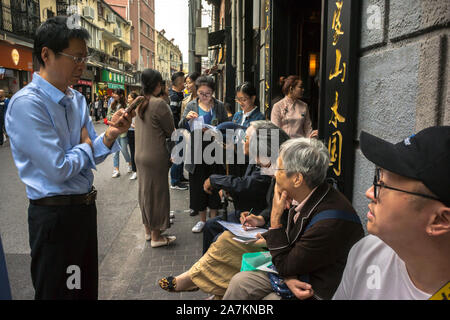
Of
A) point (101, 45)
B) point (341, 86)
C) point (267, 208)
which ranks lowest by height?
point (267, 208)

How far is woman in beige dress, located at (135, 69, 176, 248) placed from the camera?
404 cm

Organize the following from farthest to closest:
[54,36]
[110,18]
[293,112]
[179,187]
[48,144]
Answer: [110,18], [179,187], [293,112], [54,36], [48,144]

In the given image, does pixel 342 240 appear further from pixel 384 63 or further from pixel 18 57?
pixel 18 57

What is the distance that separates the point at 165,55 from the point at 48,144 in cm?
6821

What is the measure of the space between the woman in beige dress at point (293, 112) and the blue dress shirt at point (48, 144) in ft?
10.7

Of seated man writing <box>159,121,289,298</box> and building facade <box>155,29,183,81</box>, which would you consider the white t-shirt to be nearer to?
seated man writing <box>159,121,289,298</box>

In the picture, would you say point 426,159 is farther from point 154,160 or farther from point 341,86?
point 154,160

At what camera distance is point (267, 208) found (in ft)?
9.57

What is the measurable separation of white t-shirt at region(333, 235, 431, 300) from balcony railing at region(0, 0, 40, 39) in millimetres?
20455

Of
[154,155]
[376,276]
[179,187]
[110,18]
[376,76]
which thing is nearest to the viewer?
[376,276]

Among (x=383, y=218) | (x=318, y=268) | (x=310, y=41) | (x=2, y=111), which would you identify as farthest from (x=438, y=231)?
(x=2, y=111)

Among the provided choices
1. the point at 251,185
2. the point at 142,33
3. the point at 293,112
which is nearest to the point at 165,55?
the point at 142,33

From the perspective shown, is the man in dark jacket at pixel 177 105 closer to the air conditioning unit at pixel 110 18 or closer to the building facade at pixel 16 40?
the building facade at pixel 16 40

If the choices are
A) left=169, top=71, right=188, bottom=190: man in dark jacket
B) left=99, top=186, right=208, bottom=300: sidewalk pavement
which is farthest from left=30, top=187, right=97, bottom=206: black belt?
left=169, top=71, right=188, bottom=190: man in dark jacket
